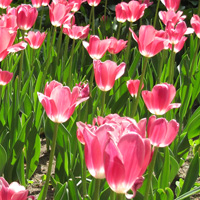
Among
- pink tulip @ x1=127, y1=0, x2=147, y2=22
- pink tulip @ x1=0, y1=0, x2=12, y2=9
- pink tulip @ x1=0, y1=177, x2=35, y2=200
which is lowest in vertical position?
pink tulip @ x1=127, y1=0, x2=147, y2=22

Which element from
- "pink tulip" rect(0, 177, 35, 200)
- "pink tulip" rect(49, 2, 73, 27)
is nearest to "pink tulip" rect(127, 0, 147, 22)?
"pink tulip" rect(49, 2, 73, 27)

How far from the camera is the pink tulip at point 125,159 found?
670 mm

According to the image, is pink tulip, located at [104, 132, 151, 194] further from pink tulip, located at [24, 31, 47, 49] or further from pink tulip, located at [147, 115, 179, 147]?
pink tulip, located at [24, 31, 47, 49]

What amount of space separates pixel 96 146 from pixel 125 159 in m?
0.07

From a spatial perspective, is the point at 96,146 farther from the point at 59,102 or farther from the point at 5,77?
the point at 5,77

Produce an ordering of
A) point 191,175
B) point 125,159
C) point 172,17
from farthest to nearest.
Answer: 1. point 172,17
2. point 191,175
3. point 125,159

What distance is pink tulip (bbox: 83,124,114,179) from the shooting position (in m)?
0.74

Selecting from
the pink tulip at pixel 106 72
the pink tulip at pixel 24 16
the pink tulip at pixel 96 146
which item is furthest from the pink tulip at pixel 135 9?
the pink tulip at pixel 96 146

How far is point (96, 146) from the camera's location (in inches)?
29.2

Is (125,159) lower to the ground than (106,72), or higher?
higher

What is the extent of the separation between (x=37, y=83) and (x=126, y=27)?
1530 millimetres

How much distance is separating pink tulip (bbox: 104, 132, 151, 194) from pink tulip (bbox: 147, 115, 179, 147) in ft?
0.79

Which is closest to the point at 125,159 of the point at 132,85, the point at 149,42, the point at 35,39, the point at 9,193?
the point at 9,193

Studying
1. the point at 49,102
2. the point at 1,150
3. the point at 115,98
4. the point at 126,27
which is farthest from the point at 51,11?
the point at 126,27
